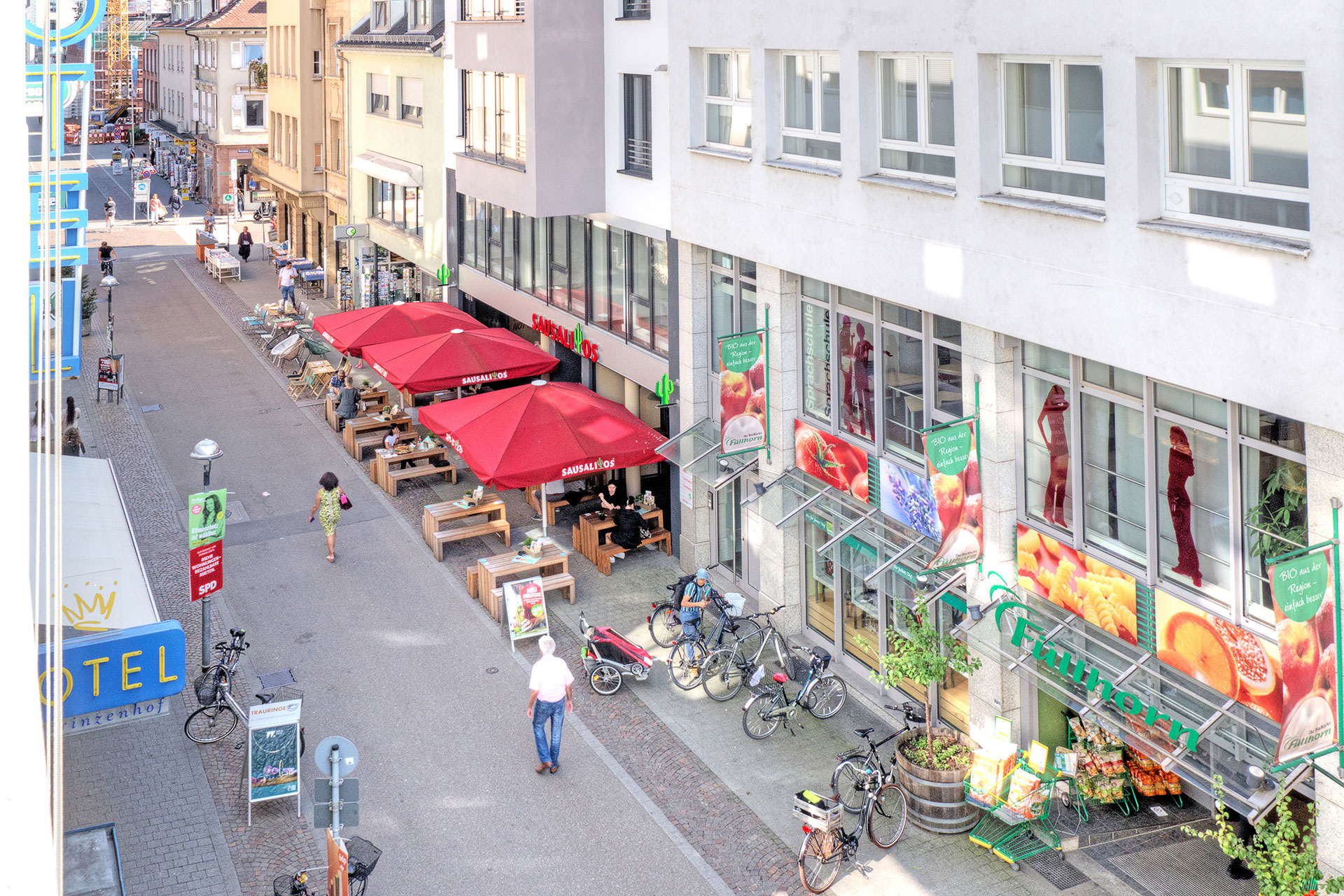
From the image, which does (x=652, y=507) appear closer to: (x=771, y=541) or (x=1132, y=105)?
(x=771, y=541)

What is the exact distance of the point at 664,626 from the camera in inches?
776

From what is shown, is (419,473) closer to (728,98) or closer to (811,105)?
(728,98)

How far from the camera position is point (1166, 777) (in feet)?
47.0

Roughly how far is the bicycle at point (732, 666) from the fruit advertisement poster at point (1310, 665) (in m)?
7.53

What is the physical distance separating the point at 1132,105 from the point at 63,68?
9.55 metres

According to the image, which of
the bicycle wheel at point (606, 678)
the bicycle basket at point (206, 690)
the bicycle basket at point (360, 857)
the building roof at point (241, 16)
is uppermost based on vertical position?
the building roof at point (241, 16)

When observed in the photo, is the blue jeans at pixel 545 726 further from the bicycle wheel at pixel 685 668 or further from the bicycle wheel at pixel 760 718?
the bicycle wheel at pixel 685 668

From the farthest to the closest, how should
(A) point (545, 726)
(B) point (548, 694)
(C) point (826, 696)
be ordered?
(C) point (826, 696) < (A) point (545, 726) < (B) point (548, 694)

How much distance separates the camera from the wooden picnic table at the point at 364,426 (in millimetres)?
28328

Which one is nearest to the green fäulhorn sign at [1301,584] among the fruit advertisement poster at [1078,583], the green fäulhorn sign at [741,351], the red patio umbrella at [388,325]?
the fruit advertisement poster at [1078,583]

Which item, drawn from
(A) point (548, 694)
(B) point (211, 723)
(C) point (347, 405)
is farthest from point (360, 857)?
(C) point (347, 405)

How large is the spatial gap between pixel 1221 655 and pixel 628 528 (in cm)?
1143

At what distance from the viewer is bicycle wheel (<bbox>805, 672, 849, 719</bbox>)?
16.8m

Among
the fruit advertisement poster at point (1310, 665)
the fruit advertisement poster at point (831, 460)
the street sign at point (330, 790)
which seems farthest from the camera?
the fruit advertisement poster at point (831, 460)
